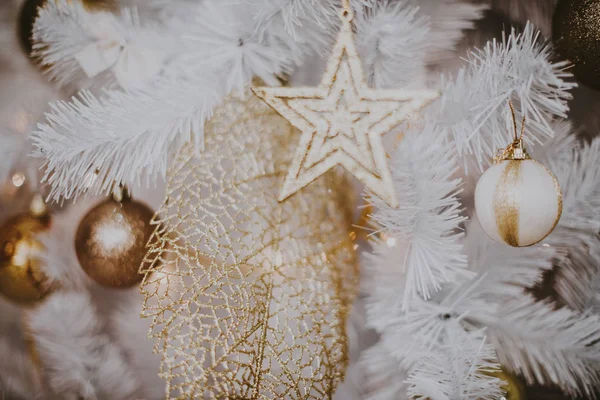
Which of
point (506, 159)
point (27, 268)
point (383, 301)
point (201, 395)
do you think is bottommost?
point (27, 268)

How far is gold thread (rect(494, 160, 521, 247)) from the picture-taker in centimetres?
42

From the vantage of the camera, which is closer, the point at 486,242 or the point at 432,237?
the point at 432,237

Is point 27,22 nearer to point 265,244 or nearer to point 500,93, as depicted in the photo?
point 265,244

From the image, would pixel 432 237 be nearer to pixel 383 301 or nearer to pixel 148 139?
pixel 383 301

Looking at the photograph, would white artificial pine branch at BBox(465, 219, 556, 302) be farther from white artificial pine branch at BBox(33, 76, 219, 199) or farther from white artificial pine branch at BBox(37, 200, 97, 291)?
white artificial pine branch at BBox(37, 200, 97, 291)

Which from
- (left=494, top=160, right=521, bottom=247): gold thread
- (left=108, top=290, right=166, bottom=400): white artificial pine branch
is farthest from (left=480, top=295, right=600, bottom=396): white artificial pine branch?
(left=108, top=290, right=166, bottom=400): white artificial pine branch

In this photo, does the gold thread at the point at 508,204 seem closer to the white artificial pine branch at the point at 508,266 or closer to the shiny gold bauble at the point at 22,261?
the white artificial pine branch at the point at 508,266

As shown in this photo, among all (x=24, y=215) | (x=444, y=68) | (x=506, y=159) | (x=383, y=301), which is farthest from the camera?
(x=24, y=215)

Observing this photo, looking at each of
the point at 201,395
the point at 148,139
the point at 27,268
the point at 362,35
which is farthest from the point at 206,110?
the point at 27,268

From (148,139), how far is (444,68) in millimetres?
471

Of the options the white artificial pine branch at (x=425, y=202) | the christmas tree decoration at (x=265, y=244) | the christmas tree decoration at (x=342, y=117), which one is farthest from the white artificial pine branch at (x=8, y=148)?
the white artificial pine branch at (x=425, y=202)

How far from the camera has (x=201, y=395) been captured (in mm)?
457

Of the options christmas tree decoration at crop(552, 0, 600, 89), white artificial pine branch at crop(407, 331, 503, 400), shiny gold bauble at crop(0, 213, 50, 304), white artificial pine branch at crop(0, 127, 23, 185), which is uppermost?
christmas tree decoration at crop(552, 0, 600, 89)

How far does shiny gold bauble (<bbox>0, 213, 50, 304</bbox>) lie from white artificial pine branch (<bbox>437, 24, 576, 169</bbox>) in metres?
0.73
